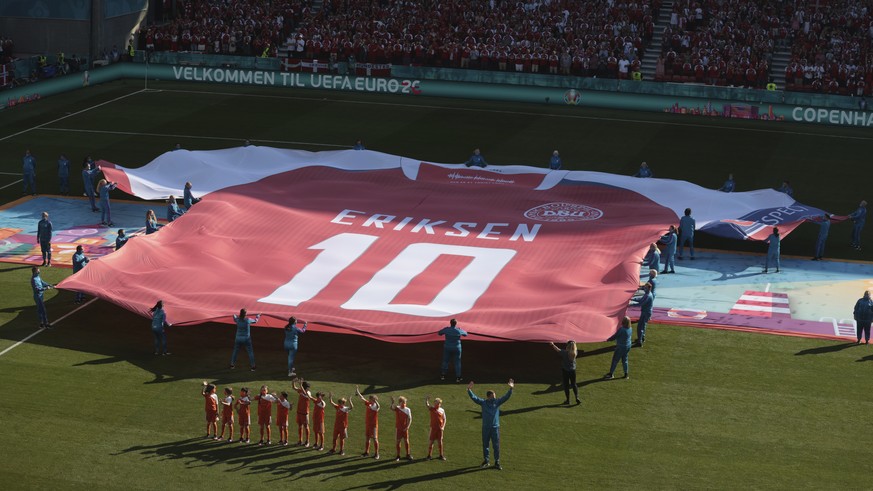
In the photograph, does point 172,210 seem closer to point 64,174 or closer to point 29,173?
point 64,174

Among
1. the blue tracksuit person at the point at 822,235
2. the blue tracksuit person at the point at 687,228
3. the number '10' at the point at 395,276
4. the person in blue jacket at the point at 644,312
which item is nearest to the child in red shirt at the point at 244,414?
the number '10' at the point at 395,276

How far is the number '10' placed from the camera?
2878cm

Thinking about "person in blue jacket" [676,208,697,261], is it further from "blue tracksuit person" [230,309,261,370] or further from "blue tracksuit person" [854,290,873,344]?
"blue tracksuit person" [230,309,261,370]

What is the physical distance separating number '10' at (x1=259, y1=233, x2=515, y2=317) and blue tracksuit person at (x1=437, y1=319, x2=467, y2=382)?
1.45m

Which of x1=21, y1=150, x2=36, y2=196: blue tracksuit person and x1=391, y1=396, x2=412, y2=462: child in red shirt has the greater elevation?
x1=21, y1=150, x2=36, y2=196: blue tracksuit person

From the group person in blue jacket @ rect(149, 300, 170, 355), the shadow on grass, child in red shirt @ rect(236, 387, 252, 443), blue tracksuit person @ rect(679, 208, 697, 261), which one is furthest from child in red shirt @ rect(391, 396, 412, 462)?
blue tracksuit person @ rect(679, 208, 697, 261)

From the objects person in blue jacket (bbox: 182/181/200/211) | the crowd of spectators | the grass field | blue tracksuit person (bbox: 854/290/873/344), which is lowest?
the grass field

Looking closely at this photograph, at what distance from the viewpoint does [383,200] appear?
36.4 meters

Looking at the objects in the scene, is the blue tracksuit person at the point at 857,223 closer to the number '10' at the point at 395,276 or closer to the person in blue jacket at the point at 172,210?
the number '10' at the point at 395,276

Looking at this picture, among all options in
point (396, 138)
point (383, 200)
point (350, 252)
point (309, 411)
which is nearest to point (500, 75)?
point (396, 138)

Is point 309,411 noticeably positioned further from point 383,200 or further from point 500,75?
point 500,75

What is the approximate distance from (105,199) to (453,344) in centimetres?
1623

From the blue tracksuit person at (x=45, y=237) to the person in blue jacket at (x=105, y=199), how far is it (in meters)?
3.63

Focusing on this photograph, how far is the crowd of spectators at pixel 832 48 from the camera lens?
56.0 m
